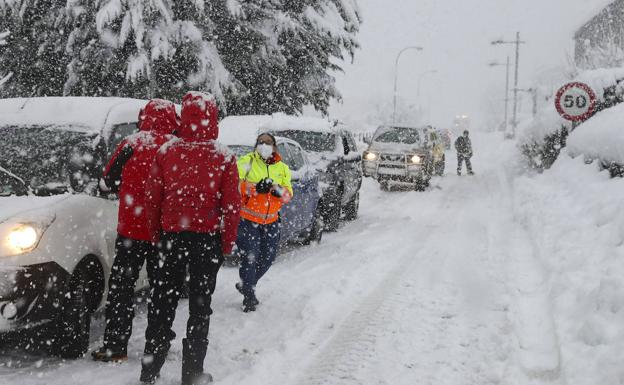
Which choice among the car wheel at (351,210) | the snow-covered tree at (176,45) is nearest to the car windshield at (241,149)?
the snow-covered tree at (176,45)

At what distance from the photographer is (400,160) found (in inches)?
739

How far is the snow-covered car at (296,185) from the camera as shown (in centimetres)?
871

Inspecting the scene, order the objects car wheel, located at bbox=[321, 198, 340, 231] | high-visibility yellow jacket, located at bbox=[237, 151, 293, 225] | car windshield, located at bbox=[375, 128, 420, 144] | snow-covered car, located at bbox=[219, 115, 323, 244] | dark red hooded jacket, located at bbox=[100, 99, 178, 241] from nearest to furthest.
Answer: dark red hooded jacket, located at bbox=[100, 99, 178, 241] → high-visibility yellow jacket, located at bbox=[237, 151, 293, 225] → snow-covered car, located at bbox=[219, 115, 323, 244] → car wheel, located at bbox=[321, 198, 340, 231] → car windshield, located at bbox=[375, 128, 420, 144]

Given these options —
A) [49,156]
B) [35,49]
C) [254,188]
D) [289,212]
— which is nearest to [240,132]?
[289,212]

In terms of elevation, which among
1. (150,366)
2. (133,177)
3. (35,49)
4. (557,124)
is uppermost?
(35,49)

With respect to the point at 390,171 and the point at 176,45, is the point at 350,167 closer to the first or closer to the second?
the point at 176,45

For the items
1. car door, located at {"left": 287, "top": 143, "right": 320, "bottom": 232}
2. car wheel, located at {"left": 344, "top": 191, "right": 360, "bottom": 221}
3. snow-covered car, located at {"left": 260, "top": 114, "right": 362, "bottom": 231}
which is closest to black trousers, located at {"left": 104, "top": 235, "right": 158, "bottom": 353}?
car door, located at {"left": 287, "top": 143, "right": 320, "bottom": 232}

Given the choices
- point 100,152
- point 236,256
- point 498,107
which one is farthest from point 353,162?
point 498,107

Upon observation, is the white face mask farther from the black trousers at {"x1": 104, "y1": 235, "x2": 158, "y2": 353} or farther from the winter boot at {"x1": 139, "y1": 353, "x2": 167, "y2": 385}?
the winter boot at {"x1": 139, "y1": 353, "x2": 167, "y2": 385}

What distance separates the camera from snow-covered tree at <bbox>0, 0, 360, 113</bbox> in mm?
11719

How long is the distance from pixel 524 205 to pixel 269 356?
29.8 feet

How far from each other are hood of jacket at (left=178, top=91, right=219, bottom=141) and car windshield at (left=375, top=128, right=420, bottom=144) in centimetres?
1598

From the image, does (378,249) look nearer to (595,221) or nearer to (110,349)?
(595,221)

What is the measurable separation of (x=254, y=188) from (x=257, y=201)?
13cm
